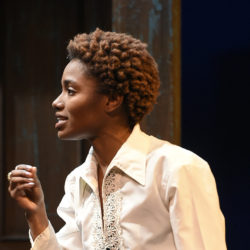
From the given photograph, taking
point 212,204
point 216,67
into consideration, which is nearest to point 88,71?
A: point 212,204

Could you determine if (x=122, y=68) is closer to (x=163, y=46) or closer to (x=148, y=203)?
(x=148, y=203)

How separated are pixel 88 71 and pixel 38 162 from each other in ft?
3.46

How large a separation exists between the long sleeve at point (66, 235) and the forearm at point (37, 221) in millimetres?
13

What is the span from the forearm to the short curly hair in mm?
383

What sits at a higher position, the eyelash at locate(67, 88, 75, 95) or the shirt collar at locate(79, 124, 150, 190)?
the eyelash at locate(67, 88, 75, 95)

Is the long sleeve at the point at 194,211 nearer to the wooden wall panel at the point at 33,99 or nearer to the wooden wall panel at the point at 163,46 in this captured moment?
the wooden wall panel at the point at 163,46

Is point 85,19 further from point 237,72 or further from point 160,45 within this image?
point 237,72

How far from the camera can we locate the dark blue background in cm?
214

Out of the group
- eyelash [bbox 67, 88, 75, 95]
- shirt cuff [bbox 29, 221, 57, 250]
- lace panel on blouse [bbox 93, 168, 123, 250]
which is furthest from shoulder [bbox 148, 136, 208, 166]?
shirt cuff [bbox 29, 221, 57, 250]

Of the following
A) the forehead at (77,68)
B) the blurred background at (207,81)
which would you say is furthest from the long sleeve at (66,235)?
the blurred background at (207,81)

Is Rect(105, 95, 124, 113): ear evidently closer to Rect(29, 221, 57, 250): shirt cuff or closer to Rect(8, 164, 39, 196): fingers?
Rect(8, 164, 39, 196): fingers

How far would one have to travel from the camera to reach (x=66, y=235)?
1851 mm

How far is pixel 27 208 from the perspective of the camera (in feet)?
5.60

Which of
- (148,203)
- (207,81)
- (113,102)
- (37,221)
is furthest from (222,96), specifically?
(37,221)
